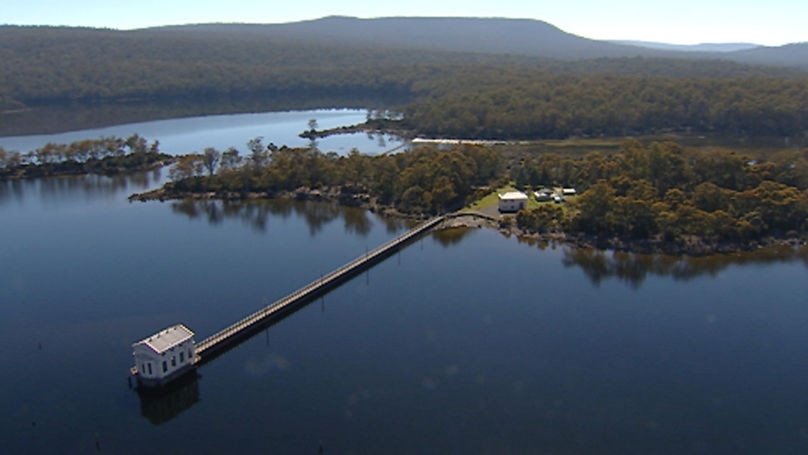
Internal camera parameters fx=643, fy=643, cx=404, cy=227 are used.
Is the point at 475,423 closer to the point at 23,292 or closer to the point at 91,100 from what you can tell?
the point at 23,292

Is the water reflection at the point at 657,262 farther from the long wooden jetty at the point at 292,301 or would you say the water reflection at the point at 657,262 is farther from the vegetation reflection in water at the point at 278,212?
the vegetation reflection in water at the point at 278,212

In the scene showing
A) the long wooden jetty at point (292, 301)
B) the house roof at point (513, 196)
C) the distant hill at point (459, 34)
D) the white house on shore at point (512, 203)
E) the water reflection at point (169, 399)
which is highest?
the distant hill at point (459, 34)

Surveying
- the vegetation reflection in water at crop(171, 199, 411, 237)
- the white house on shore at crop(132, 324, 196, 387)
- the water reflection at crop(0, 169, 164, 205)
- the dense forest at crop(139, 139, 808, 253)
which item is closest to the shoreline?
the dense forest at crop(139, 139, 808, 253)

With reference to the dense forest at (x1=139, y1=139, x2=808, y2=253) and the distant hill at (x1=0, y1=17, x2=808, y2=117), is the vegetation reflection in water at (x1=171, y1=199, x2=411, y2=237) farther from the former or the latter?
the distant hill at (x1=0, y1=17, x2=808, y2=117)

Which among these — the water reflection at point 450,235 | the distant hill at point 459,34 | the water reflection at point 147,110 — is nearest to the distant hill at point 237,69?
the water reflection at point 147,110

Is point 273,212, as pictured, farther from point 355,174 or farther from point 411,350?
point 411,350

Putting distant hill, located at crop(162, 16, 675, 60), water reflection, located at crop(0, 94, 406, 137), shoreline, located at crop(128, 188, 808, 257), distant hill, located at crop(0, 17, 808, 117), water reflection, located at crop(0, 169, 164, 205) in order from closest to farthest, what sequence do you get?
shoreline, located at crop(128, 188, 808, 257)
water reflection, located at crop(0, 169, 164, 205)
water reflection, located at crop(0, 94, 406, 137)
distant hill, located at crop(0, 17, 808, 117)
distant hill, located at crop(162, 16, 675, 60)
